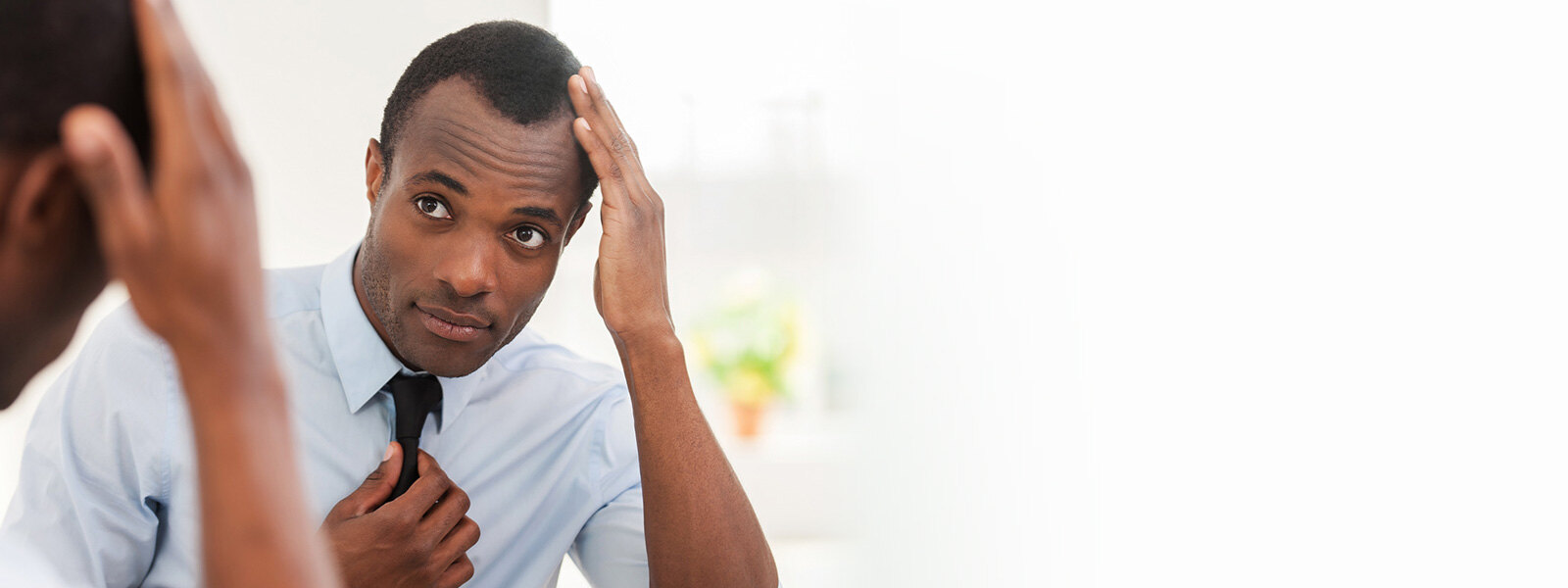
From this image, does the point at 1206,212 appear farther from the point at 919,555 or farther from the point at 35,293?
the point at 35,293

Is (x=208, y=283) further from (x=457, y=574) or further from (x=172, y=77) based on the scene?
(x=457, y=574)

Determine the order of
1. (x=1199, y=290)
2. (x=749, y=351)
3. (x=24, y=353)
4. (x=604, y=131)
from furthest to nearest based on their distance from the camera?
(x=749, y=351) → (x=1199, y=290) → (x=604, y=131) → (x=24, y=353)

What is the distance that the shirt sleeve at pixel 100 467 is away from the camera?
3.41 ft

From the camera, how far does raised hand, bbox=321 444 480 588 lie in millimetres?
1012

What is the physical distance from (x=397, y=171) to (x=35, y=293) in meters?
0.65

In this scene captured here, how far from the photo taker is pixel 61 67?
471 mm

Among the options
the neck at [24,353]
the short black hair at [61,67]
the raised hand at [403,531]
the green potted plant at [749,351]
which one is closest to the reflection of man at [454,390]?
the raised hand at [403,531]

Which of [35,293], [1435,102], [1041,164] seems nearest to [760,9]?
[1041,164]

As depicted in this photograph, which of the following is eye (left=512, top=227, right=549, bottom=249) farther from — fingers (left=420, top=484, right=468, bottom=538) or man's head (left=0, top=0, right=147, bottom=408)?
man's head (left=0, top=0, right=147, bottom=408)

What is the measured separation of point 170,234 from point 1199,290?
1265 mm

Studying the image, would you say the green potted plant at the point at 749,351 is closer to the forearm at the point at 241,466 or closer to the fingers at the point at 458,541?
the fingers at the point at 458,541

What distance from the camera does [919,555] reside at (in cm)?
165

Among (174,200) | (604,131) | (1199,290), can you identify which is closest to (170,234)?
(174,200)

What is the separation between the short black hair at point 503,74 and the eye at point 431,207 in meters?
0.11
